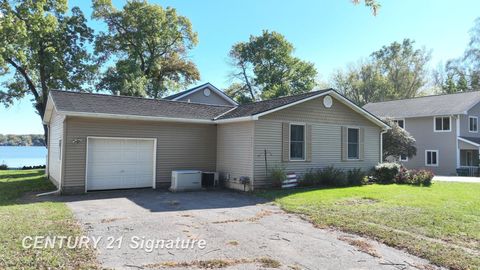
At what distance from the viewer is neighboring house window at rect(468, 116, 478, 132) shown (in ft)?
90.7

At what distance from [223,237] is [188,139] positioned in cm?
826

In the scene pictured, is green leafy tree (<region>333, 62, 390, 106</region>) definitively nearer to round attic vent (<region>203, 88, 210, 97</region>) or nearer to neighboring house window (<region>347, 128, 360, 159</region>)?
round attic vent (<region>203, 88, 210, 97</region>)

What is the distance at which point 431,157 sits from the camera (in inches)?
1095

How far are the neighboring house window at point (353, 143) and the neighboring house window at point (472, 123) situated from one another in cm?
1642

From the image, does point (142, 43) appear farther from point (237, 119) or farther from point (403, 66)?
point (403, 66)

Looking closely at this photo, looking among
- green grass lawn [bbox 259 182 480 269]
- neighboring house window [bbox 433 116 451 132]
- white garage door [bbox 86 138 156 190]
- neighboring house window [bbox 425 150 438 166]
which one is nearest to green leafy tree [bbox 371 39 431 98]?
neighboring house window [bbox 433 116 451 132]

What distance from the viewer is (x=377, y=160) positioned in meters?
17.2

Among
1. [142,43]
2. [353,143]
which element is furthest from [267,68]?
[353,143]

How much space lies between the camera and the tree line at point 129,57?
25859mm

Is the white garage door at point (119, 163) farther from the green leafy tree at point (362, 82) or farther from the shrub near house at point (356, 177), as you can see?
the green leafy tree at point (362, 82)

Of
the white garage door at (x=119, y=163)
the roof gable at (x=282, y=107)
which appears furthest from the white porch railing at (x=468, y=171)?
the white garage door at (x=119, y=163)

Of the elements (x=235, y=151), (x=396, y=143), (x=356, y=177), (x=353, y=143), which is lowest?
(x=356, y=177)

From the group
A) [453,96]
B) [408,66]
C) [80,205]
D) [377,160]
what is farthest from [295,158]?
[408,66]

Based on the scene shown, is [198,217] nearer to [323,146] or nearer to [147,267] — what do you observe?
[147,267]
